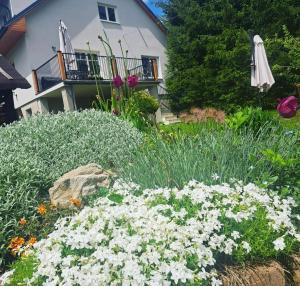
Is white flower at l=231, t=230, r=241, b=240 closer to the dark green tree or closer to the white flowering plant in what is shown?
the white flowering plant

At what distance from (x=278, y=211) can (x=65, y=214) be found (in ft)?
5.24

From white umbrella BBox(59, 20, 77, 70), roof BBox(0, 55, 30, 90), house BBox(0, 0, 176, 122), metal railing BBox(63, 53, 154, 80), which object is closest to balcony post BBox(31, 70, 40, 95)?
house BBox(0, 0, 176, 122)

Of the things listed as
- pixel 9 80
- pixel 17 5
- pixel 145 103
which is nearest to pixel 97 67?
pixel 17 5

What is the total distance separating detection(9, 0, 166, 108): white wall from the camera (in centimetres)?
1538

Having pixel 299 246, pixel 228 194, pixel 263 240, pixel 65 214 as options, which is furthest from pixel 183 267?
pixel 65 214

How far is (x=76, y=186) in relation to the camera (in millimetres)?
2963

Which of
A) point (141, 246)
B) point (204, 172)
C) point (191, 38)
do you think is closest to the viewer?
point (141, 246)

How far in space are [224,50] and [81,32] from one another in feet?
22.5

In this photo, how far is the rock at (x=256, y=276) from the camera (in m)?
1.87

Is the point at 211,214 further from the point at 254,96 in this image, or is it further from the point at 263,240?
the point at 254,96

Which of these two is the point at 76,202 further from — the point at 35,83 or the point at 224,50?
the point at 224,50

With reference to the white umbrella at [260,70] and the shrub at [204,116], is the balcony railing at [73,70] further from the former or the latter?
the shrub at [204,116]

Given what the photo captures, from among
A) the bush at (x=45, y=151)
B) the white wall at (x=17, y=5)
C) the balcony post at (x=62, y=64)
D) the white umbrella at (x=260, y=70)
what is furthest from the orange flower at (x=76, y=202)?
the white wall at (x=17, y=5)

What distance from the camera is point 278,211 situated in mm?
2141
